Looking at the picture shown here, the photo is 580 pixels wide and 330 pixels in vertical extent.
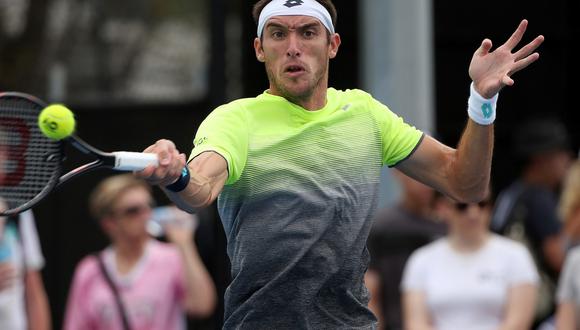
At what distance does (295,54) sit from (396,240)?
12.3ft

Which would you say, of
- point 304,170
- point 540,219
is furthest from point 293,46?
point 540,219

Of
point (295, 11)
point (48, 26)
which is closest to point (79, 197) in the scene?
point (48, 26)

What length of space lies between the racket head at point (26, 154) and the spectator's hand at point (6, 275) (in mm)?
2604

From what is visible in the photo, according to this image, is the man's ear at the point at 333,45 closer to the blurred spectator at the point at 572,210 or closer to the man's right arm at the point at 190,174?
the man's right arm at the point at 190,174

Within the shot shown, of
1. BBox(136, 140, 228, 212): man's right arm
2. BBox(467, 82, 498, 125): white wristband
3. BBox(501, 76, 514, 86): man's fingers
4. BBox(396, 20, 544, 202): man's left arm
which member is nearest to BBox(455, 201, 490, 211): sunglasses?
BBox(396, 20, 544, 202): man's left arm

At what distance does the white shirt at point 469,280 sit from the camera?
783 cm

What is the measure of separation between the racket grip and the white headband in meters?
0.89

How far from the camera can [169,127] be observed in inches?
452

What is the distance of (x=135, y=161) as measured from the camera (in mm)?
4453

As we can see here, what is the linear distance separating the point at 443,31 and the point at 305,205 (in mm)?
7658

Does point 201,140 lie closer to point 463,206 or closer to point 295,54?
point 295,54

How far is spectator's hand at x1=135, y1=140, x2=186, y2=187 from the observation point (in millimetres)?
4461

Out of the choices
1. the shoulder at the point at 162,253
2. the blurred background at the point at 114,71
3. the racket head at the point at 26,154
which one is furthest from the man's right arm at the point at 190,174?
the blurred background at the point at 114,71

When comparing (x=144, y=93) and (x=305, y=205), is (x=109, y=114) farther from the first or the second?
(x=305, y=205)
